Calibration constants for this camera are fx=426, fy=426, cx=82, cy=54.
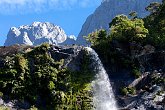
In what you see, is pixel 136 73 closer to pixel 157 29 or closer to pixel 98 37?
pixel 98 37

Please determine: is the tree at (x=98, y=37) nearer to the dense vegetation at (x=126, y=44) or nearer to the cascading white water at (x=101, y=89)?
the dense vegetation at (x=126, y=44)

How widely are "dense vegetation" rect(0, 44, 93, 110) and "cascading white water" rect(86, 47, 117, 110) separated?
2.46 ft

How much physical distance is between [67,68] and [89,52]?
3.17 metres

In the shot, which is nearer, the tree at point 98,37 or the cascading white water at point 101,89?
the cascading white water at point 101,89

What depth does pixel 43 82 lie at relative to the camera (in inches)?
1388

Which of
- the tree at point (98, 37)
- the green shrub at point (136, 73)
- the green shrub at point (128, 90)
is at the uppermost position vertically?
the tree at point (98, 37)

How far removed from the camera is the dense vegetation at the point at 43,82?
34031 millimetres

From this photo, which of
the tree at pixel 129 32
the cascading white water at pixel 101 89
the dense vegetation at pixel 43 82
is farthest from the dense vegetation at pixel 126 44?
the dense vegetation at pixel 43 82

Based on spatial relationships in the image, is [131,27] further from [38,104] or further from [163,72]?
[38,104]

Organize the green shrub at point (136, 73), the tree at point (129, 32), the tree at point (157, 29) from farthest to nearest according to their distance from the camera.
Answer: the tree at point (157, 29) < the tree at point (129, 32) < the green shrub at point (136, 73)

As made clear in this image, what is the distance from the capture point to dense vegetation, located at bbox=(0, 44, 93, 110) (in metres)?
34.0

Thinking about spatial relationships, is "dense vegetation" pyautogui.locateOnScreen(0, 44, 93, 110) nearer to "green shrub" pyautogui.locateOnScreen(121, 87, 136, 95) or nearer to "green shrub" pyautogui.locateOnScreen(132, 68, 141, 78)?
"green shrub" pyautogui.locateOnScreen(121, 87, 136, 95)

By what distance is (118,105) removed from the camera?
3572 cm

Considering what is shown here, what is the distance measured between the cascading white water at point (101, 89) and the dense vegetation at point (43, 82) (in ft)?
2.46
